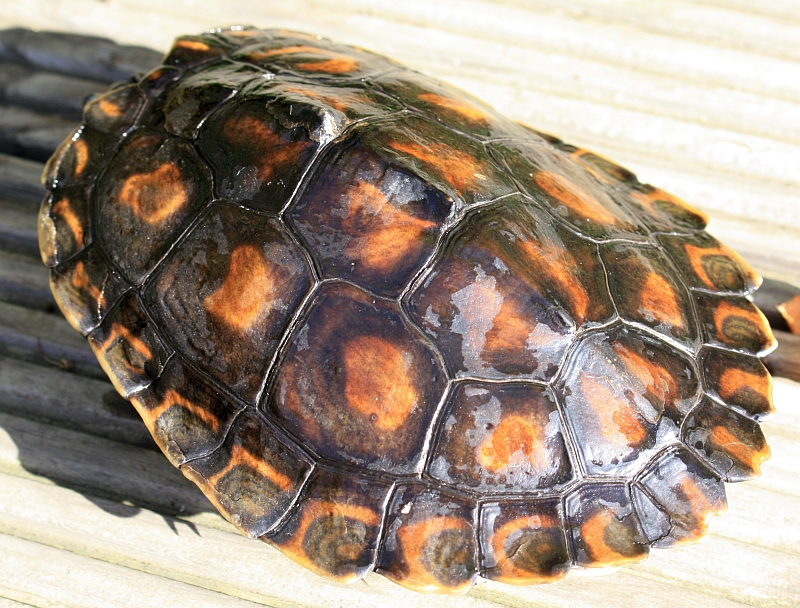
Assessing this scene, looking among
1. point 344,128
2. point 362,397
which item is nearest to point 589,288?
point 362,397

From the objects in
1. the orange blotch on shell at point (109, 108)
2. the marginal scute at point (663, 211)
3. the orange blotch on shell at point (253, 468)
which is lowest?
the orange blotch on shell at point (253, 468)

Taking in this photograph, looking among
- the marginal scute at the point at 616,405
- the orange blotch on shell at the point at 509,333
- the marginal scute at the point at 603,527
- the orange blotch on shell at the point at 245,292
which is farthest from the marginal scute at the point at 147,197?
the marginal scute at the point at 603,527

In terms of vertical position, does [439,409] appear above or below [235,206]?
below

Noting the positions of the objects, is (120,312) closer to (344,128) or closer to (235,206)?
(235,206)

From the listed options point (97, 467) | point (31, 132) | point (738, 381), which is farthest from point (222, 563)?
point (31, 132)

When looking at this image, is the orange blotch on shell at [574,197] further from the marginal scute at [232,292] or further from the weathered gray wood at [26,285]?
the weathered gray wood at [26,285]
